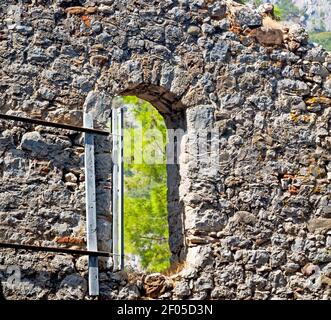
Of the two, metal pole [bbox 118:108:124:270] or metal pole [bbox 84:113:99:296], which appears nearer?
metal pole [bbox 84:113:99:296]

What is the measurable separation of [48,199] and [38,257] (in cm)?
56

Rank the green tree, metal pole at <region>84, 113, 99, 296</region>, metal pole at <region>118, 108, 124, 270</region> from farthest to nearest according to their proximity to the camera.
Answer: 1. the green tree
2. metal pole at <region>118, 108, 124, 270</region>
3. metal pole at <region>84, 113, 99, 296</region>

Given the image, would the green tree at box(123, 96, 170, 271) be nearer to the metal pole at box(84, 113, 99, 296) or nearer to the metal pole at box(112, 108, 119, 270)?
the metal pole at box(112, 108, 119, 270)

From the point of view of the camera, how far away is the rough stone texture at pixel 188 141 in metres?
9.88

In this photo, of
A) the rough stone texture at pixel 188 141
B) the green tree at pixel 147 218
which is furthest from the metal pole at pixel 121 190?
the green tree at pixel 147 218

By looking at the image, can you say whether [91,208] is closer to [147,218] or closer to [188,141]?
[188,141]

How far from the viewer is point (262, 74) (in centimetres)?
1126

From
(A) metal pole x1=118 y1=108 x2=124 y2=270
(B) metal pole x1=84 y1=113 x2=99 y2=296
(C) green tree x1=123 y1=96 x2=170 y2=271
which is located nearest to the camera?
(B) metal pole x1=84 y1=113 x2=99 y2=296

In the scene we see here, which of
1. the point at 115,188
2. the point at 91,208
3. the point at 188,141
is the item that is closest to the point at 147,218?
the point at 188,141

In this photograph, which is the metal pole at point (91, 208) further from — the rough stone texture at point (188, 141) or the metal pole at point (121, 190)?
the metal pole at point (121, 190)

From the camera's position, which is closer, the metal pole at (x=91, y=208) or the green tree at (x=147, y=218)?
the metal pole at (x=91, y=208)

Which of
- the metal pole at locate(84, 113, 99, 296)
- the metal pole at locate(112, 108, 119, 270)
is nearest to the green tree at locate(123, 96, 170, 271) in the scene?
the metal pole at locate(112, 108, 119, 270)

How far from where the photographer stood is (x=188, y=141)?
35.4 feet

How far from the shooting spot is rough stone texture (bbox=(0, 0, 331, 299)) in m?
9.88
